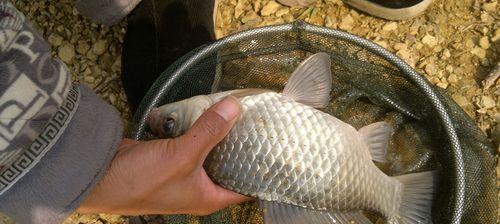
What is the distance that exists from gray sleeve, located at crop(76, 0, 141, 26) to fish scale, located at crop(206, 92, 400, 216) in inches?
30.5

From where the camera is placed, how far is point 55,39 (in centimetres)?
261

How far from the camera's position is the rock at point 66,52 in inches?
102

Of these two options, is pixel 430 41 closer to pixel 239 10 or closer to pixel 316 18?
pixel 316 18

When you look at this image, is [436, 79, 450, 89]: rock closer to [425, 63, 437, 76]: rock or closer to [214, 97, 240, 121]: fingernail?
[425, 63, 437, 76]: rock

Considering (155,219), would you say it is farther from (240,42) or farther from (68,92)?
(68,92)

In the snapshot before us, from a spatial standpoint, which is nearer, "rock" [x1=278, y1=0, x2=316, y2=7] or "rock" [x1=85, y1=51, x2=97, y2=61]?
"rock" [x1=278, y1=0, x2=316, y2=7]

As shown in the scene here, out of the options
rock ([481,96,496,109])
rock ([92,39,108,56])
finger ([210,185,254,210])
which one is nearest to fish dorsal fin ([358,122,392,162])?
finger ([210,185,254,210])

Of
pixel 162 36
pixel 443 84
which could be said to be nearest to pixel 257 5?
pixel 162 36

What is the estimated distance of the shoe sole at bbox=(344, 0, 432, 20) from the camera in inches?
87.8

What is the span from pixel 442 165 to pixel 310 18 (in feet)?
2.91

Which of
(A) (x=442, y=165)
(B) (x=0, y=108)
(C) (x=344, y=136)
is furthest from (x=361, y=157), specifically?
(B) (x=0, y=108)

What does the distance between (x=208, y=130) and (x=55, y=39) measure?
146cm

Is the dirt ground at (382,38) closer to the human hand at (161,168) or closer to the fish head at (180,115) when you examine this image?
the fish head at (180,115)

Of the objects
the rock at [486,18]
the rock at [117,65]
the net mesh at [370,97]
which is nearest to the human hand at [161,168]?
the net mesh at [370,97]
